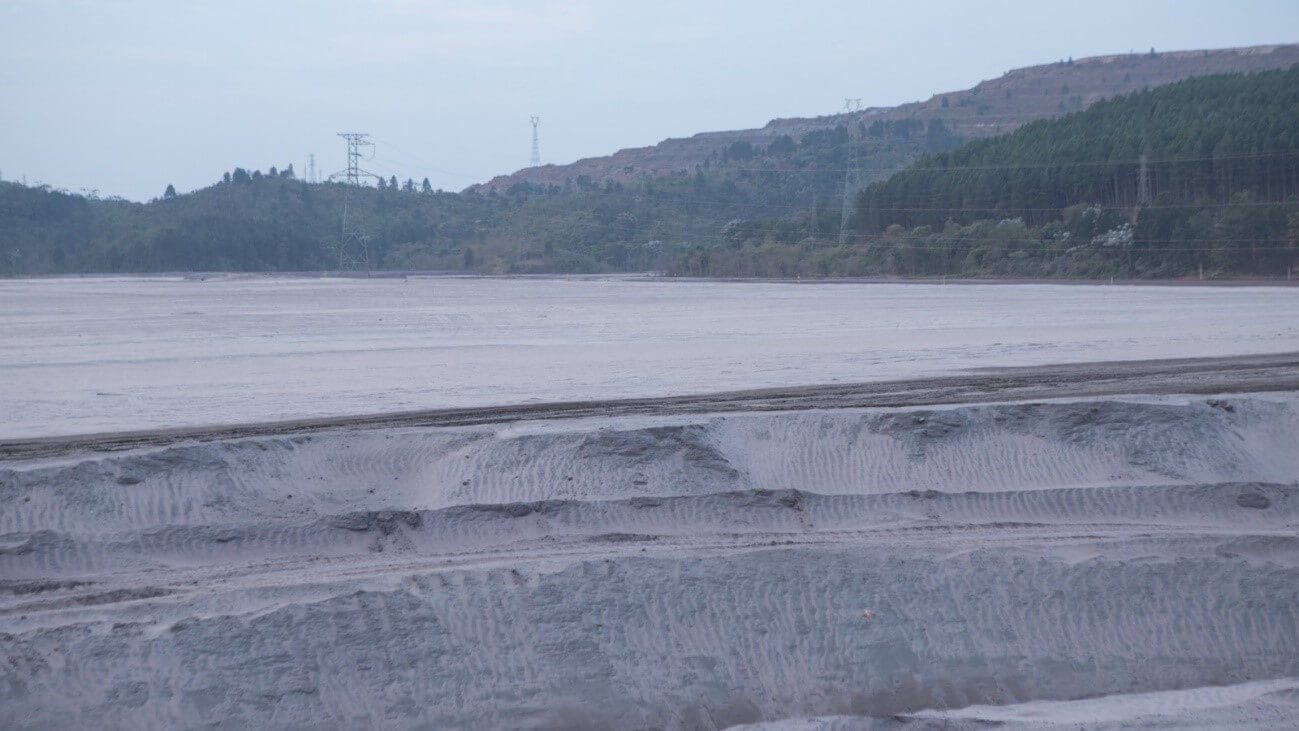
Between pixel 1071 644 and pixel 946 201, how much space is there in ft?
245

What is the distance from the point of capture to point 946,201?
7856 cm

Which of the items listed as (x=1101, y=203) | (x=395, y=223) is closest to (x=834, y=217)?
(x=1101, y=203)

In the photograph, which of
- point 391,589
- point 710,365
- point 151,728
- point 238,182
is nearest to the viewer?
point 151,728

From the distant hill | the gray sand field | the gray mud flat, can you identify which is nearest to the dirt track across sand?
the gray sand field

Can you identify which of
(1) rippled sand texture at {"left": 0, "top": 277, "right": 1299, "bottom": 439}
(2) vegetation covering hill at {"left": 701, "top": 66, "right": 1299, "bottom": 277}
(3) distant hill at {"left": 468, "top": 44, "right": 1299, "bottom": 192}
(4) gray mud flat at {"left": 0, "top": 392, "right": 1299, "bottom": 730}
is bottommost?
(4) gray mud flat at {"left": 0, "top": 392, "right": 1299, "bottom": 730}

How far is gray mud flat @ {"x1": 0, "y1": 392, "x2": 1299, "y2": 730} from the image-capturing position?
20.0 ft

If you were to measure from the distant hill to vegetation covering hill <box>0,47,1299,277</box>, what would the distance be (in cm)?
4191

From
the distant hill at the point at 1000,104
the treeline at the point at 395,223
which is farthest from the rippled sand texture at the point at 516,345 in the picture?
the distant hill at the point at 1000,104

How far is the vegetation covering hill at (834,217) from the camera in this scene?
61.0m

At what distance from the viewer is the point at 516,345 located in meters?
20.4

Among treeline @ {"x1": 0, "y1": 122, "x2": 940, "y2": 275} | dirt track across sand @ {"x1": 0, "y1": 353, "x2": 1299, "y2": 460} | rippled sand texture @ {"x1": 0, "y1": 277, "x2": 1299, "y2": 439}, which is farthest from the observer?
treeline @ {"x1": 0, "y1": 122, "x2": 940, "y2": 275}

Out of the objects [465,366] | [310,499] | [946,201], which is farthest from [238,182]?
[310,499]

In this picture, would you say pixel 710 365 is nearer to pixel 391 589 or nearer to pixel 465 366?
pixel 465 366

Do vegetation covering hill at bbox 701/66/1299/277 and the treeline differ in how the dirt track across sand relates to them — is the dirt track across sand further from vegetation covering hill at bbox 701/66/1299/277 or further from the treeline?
the treeline
